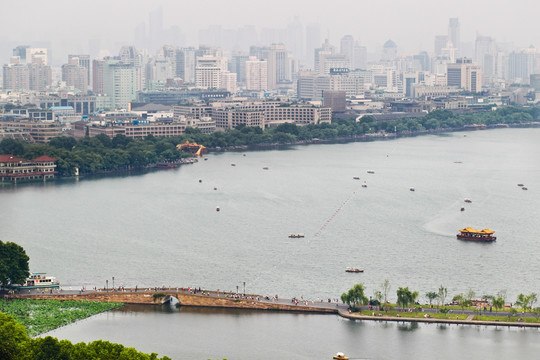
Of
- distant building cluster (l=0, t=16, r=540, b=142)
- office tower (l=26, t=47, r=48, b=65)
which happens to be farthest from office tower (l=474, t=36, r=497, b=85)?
office tower (l=26, t=47, r=48, b=65)

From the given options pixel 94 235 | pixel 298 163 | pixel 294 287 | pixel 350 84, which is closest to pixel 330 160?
pixel 298 163

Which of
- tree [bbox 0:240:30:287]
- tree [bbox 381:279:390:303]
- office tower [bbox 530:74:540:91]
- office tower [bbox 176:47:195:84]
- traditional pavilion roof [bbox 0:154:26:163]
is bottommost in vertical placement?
tree [bbox 381:279:390:303]

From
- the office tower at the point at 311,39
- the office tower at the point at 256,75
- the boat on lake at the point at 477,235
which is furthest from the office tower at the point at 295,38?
the boat on lake at the point at 477,235

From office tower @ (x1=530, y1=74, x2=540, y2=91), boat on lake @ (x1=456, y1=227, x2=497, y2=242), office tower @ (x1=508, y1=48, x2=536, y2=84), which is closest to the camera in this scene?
boat on lake @ (x1=456, y1=227, x2=497, y2=242)

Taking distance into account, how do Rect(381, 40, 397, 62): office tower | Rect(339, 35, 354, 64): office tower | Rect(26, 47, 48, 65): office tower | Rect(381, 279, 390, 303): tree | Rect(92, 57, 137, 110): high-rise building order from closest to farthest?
Rect(381, 279, 390, 303): tree, Rect(92, 57, 137, 110): high-rise building, Rect(26, 47, 48, 65): office tower, Rect(381, 40, 397, 62): office tower, Rect(339, 35, 354, 64): office tower

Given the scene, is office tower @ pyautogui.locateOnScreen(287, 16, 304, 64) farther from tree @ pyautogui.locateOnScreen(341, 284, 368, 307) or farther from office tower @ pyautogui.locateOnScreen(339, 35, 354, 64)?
tree @ pyautogui.locateOnScreen(341, 284, 368, 307)

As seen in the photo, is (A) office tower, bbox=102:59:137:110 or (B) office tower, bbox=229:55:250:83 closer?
(A) office tower, bbox=102:59:137:110

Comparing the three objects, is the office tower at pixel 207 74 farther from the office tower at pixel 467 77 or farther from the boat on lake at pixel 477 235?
the boat on lake at pixel 477 235

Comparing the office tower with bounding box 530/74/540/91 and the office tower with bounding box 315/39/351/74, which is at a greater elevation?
the office tower with bounding box 315/39/351/74
